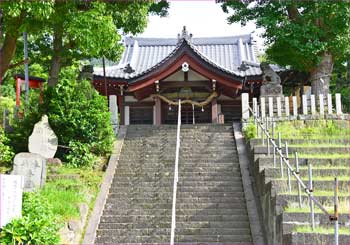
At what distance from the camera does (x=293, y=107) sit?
15.5 metres

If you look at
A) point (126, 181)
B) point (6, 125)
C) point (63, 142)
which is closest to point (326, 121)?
point (126, 181)

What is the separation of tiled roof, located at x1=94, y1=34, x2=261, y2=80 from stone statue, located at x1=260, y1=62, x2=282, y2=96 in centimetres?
160

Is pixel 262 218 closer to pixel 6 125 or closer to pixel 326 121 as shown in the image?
pixel 326 121

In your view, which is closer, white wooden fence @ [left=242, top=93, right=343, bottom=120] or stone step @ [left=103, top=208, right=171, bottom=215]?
stone step @ [left=103, top=208, right=171, bottom=215]

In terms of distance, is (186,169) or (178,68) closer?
(186,169)

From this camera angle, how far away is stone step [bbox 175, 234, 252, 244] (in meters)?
9.48

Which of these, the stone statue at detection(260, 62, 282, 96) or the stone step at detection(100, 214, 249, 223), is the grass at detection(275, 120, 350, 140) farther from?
the stone step at detection(100, 214, 249, 223)

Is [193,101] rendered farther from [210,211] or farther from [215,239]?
[215,239]

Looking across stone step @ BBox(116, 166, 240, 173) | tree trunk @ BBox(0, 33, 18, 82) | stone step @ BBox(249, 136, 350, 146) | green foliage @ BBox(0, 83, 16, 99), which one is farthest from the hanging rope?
green foliage @ BBox(0, 83, 16, 99)

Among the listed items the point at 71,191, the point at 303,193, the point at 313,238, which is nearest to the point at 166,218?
the point at 71,191

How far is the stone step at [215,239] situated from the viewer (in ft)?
31.1

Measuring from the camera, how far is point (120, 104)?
20.2m

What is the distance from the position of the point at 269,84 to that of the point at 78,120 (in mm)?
7317

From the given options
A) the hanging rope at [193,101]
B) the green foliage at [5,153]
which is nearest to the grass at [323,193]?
the green foliage at [5,153]
